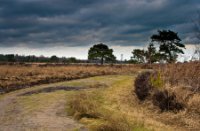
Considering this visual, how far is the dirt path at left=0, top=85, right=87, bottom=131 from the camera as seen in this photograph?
1199cm

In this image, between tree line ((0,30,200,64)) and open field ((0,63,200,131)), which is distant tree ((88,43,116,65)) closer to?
tree line ((0,30,200,64))

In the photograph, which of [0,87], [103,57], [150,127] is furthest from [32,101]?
[103,57]

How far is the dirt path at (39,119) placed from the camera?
11992mm

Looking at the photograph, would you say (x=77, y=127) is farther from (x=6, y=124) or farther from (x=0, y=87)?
(x=0, y=87)

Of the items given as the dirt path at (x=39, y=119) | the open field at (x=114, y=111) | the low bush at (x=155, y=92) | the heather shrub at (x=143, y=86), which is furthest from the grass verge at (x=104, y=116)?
the low bush at (x=155, y=92)

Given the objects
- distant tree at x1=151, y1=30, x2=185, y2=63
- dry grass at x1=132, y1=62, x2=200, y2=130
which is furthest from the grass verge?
distant tree at x1=151, y1=30, x2=185, y2=63

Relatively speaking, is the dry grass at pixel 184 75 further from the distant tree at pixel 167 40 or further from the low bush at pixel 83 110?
the distant tree at pixel 167 40

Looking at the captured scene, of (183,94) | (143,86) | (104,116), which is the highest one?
(143,86)

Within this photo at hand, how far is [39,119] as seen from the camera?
43.6 ft

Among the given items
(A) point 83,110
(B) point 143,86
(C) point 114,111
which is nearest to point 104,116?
(A) point 83,110

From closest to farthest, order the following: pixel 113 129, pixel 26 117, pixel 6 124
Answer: pixel 113 129
pixel 6 124
pixel 26 117

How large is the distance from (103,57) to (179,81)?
7693 centimetres

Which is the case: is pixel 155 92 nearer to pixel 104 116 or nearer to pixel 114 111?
pixel 114 111

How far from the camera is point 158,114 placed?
14.5 metres
